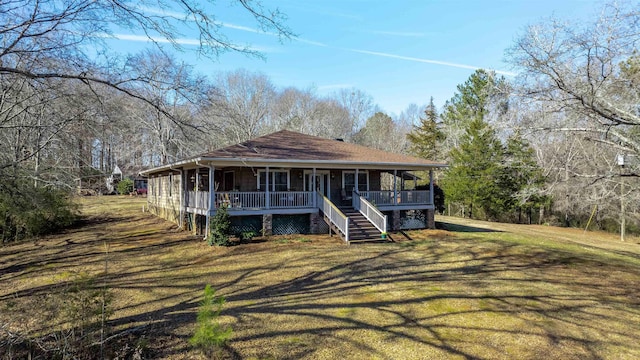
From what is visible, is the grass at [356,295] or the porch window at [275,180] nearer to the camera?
the grass at [356,295]

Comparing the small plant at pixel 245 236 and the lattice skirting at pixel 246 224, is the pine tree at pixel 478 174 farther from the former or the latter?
the small plant at pixel 245 236

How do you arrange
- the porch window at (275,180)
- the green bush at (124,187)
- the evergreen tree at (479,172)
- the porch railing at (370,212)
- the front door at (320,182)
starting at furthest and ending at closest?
the green bush at (124,187)
the evergreen tree at (479,172)
the front door at (320,182)
the porch window at (275,180)
the porch railing at (370,212)

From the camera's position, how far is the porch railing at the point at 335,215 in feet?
44.6

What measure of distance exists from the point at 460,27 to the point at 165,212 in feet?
64.0

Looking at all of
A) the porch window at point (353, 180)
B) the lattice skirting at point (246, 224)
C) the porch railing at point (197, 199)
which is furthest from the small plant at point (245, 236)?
the porch window at point (353, 180)

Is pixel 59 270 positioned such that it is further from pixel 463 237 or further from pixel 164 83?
pixel 463 237

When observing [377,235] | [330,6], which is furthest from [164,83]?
[377,235]

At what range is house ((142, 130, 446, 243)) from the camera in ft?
46.2

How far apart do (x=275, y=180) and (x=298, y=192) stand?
1921 mm

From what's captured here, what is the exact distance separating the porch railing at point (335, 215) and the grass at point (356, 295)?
720 millimetres

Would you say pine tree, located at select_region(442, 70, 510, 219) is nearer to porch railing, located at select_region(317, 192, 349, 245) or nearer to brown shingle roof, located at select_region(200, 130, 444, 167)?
brown shingle roof, located at select_region(200, 130, 444, 167)

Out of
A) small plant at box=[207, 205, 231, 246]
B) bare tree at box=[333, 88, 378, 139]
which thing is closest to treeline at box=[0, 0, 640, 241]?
small plant at box=[207, 205, 231, 246]

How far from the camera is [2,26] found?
15.5 feet

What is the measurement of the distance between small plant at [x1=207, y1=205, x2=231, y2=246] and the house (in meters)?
0.67
